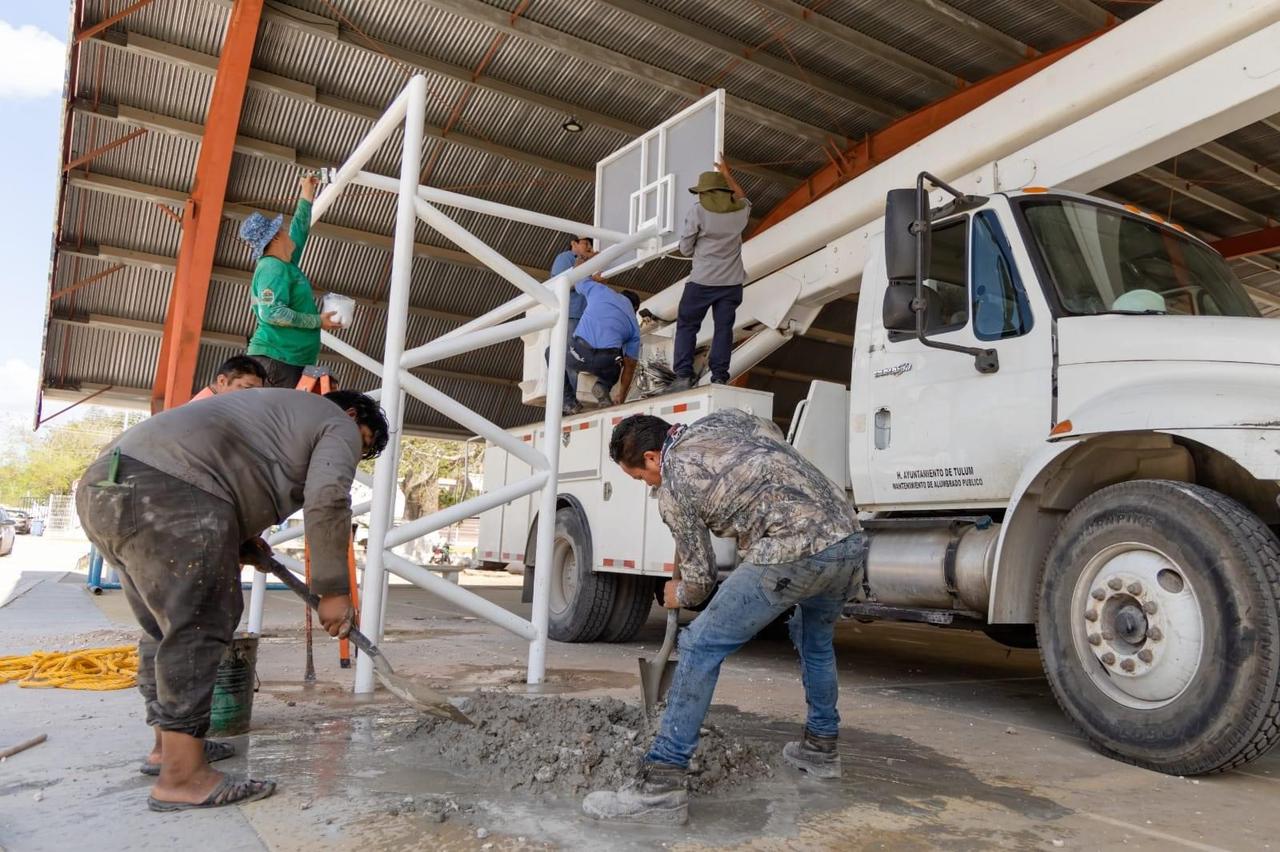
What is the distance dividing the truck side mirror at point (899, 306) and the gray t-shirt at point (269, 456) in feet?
9.02

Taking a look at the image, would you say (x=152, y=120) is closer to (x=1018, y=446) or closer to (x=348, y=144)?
(x=348, y=144)

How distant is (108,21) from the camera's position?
7805 mm

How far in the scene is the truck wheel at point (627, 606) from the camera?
7258 millimetres

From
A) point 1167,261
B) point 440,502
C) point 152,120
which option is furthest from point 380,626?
point 440,502

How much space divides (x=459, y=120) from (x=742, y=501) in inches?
329

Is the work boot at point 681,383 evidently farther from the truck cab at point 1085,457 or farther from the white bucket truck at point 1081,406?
the truck cab at point 1085,457

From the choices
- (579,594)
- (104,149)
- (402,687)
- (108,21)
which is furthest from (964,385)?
(104,149)

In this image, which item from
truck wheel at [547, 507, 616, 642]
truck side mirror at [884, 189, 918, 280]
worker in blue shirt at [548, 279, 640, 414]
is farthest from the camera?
worker in blue shirt at [548, 279, 640, 414]

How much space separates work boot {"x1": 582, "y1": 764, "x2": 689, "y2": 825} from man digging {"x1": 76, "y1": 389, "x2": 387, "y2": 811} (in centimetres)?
102

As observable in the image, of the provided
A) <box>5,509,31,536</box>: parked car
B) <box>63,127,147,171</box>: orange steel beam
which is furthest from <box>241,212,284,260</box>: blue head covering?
<box>5,509,31,536</box>: parked car

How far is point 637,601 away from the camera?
289 inches

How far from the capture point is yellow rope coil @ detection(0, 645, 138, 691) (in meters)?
4.50

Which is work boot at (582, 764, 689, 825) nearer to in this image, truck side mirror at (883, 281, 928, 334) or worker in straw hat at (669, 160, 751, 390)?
truck side mirror at (883, 281, 928, 334)

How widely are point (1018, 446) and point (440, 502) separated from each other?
110 feet
